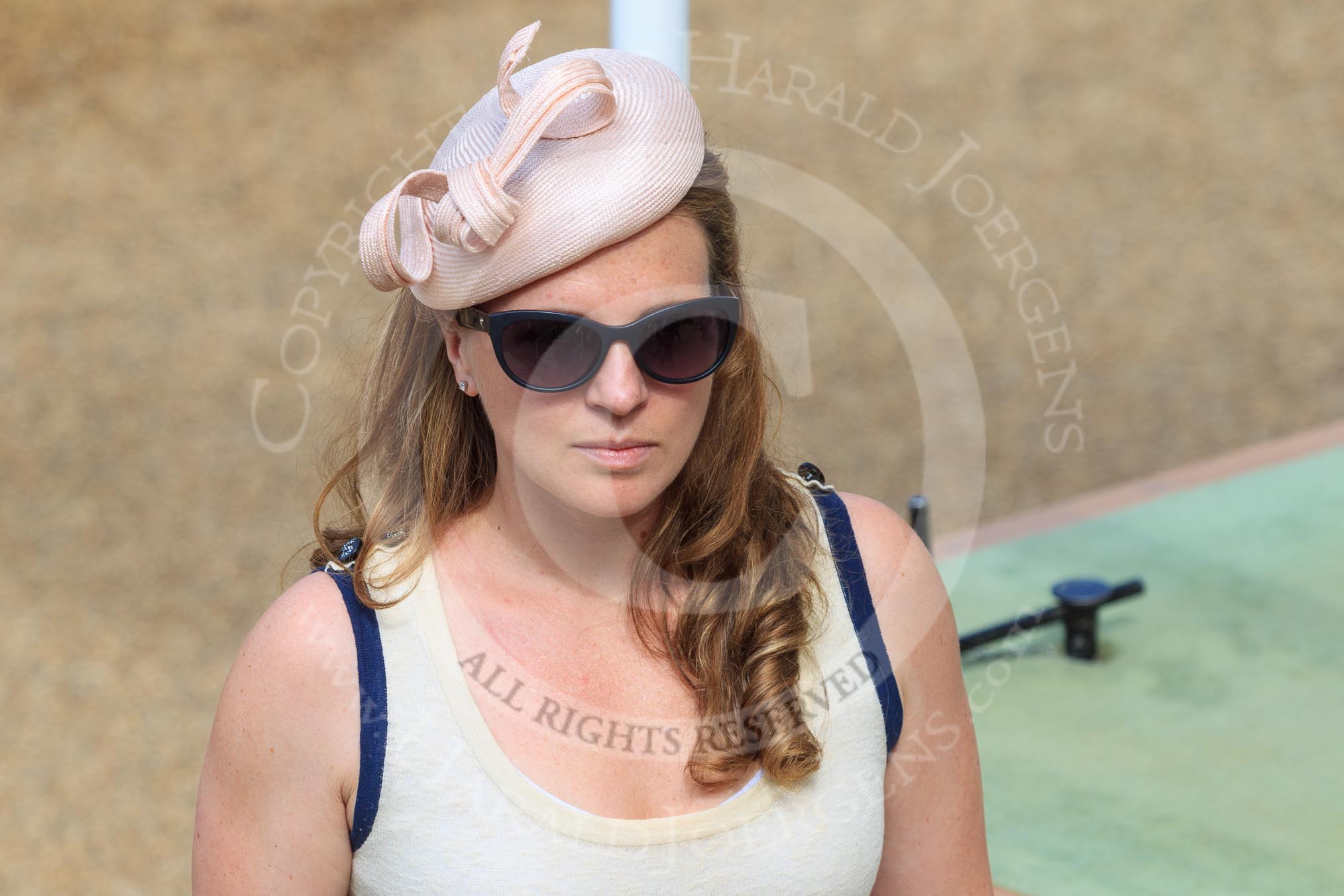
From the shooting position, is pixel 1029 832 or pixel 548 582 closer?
pixel 548 582

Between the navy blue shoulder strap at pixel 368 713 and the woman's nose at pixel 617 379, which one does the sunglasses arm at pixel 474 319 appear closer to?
the woman's nose at pixel 617 379

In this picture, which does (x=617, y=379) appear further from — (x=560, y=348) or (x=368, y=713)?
(x=368, y=713)

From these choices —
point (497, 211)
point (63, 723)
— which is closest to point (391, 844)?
point (497, 211)

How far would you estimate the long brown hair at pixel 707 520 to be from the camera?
1226 mm

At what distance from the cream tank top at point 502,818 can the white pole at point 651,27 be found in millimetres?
692

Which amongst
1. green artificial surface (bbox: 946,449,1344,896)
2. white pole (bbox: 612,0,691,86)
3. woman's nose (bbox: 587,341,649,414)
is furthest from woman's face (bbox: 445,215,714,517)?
green artificial surface (bbox: 946,449,1344,896)

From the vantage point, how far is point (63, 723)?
307cm

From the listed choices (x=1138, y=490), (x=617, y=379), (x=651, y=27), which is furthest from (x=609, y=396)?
(x=1138, y=490)

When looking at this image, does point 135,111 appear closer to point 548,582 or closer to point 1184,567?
point 1184,567

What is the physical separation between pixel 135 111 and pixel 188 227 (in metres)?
0.59

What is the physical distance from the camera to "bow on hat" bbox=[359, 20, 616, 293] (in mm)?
1067

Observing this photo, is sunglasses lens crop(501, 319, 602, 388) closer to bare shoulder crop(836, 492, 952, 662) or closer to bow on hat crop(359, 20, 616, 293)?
bow on hat crop(359, 20, 616, 293)

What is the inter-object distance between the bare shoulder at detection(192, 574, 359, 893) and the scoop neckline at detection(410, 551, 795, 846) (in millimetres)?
76

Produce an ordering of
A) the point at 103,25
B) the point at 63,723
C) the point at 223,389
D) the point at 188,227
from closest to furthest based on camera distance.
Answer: the point at 63,723
the point at 223,389
the point at 188,227
the point at 103,25
